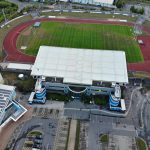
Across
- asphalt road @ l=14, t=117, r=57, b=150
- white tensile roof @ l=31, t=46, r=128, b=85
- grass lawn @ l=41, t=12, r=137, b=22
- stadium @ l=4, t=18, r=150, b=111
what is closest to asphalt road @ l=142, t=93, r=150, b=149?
stadium @ l=4, t=18, r=150, b=111

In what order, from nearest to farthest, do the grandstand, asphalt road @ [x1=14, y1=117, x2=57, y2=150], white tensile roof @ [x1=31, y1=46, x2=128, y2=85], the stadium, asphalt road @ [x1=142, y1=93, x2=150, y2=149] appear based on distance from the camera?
asphalt road @ [x1=14, y1=117, x2=57, y2=150] → asphalt road @ [x1=142, y1=93, x2=150, y2=149] → the grandstand → the stadium → white tensile roof @ [x1=31, y1=46, x2=128, y2=85]

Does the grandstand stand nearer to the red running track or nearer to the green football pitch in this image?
the red running track

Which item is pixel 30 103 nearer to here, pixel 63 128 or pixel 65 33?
pixel 63 128

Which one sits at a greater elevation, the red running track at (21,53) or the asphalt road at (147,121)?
the red running track at (21,53)

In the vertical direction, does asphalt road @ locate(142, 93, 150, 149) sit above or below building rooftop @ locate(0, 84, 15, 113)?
below

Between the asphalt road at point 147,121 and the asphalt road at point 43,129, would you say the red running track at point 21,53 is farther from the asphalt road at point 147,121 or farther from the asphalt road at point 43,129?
the asphalt road at point 43,129

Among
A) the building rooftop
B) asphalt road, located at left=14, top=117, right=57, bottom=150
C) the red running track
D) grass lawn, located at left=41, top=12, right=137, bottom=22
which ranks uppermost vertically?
grass lawn, located at left=41, top=12, right=137, bottom=22

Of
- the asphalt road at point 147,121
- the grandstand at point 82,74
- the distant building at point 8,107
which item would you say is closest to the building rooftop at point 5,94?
the distant building at point 8,107

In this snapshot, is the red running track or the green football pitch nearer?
the red running track
